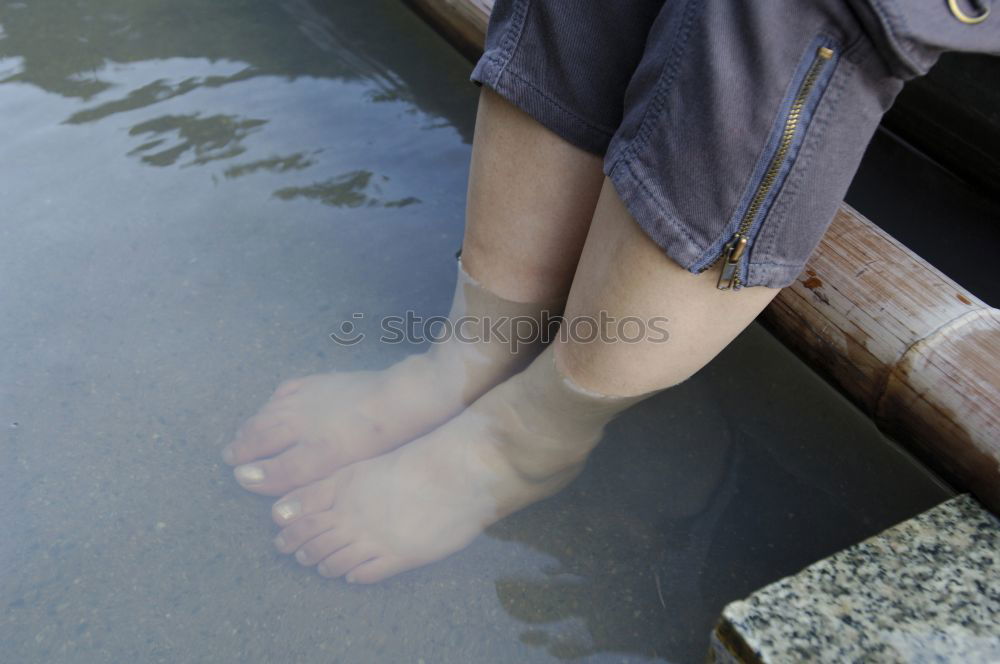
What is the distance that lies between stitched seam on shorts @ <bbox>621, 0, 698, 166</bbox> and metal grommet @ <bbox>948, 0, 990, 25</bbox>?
0.24 meters

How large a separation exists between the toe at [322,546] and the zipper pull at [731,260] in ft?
2.39

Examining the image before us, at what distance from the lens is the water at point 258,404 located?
118cm

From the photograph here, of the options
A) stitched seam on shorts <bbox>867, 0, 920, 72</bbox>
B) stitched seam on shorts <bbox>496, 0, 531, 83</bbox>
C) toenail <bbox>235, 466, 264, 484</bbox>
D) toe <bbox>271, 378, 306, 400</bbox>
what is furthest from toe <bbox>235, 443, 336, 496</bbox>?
stitched seam on shorts <bbox>867, 0, 920, 72</bbox>

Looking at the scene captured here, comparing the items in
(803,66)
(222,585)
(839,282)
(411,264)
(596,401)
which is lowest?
(222,585)

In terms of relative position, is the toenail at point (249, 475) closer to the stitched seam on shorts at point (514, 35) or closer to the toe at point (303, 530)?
the toe at point (303, 530)

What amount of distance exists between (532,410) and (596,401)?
4.2 inches

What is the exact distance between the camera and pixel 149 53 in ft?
7.16

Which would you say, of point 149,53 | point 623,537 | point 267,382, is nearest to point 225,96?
point 149,53

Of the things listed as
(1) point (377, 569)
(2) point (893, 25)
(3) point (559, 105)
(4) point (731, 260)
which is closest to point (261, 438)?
(1) point (377, 569)

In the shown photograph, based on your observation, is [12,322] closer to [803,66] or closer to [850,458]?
[803,66]

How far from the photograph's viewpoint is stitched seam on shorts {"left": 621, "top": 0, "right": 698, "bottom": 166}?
32.7 inches

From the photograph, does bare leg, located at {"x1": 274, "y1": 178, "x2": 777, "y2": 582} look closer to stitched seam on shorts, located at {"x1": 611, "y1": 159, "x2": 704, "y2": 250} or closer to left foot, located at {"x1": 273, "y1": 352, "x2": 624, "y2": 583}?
left foot, located at {"x1": 273, "y1": 352, "x2": 624, "y2": 583}

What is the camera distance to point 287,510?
1.30 metres

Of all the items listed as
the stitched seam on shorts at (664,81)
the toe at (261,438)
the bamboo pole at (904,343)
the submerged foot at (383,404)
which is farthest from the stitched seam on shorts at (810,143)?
the toe at (261,438)
